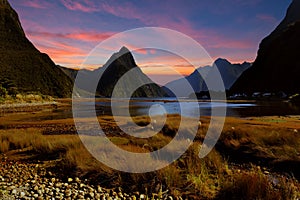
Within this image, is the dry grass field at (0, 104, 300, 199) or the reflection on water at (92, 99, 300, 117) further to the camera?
the reflection on water at (92, 99, 300, 117)

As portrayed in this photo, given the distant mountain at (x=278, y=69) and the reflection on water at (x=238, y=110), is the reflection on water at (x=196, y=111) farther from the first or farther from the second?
the distant mountain at (x=278, y=69)

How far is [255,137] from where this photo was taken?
1025 cm

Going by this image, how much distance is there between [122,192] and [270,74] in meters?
112

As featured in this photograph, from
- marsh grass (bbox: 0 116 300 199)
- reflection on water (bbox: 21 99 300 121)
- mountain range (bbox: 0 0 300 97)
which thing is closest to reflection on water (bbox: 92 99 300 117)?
reflection on water (bbox: 21 99 300 121)

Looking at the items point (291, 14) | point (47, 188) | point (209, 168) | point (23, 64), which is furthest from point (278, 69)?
point (23, 64)

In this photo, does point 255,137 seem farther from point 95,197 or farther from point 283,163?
point 95,197

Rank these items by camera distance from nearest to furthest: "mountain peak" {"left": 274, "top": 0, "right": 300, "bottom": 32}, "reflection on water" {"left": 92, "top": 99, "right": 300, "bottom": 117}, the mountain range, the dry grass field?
the dry grass field
"reflection on water" {"left": 92, "top": 99, "right": 300, "bottom": 117}
the mountain range
"mountain peak" {"left": 274, "top": 0, "right": 300, "bottom": 32}

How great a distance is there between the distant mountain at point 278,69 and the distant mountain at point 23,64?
99231 mm

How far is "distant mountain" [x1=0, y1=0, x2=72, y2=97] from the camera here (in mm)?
102912

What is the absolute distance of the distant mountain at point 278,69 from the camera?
89.2m

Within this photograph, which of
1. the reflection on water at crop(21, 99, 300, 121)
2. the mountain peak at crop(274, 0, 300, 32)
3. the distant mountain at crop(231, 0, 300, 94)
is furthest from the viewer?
the mountain peak at crop(274, 0, 300, 32)

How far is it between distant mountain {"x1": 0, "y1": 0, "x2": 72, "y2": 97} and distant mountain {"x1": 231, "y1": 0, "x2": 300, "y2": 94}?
9923 cm

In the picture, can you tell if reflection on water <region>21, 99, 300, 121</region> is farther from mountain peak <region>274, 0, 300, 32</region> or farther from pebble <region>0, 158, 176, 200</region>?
mountain peak <region>274, 0, 300, 32</region>

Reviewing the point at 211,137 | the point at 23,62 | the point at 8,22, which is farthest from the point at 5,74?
the point at 211,137
